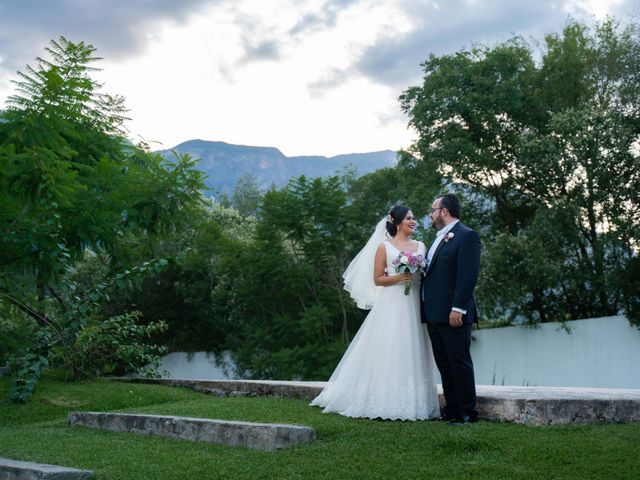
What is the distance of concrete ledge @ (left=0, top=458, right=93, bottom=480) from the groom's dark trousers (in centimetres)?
338

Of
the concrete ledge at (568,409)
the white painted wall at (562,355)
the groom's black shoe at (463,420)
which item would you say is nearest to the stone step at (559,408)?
the concrete ledge at (568,409)

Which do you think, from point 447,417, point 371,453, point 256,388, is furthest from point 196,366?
point 371,453

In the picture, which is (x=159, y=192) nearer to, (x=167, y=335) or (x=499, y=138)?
(x=499, y=138)

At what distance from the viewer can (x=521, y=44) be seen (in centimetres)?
2516

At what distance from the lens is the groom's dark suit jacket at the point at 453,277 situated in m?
7.00

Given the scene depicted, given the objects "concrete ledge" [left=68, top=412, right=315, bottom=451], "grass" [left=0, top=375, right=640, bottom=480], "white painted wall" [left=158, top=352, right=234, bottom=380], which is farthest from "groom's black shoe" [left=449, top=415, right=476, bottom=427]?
"white painted wall" [left=158, top=352, right=234, bottom=380]

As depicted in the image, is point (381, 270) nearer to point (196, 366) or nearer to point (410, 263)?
point (410, 263)

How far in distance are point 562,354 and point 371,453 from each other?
16.3 m

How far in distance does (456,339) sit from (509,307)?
15766 mm

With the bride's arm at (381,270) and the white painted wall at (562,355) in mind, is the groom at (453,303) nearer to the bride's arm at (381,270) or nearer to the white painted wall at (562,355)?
the bride's arm at (381,270)

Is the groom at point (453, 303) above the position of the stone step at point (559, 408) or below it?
above

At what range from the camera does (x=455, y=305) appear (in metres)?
6.98

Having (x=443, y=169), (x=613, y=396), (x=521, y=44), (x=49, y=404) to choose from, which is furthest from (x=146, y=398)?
(x=521, y=44)

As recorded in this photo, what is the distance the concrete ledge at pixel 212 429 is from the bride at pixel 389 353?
1.21 m
